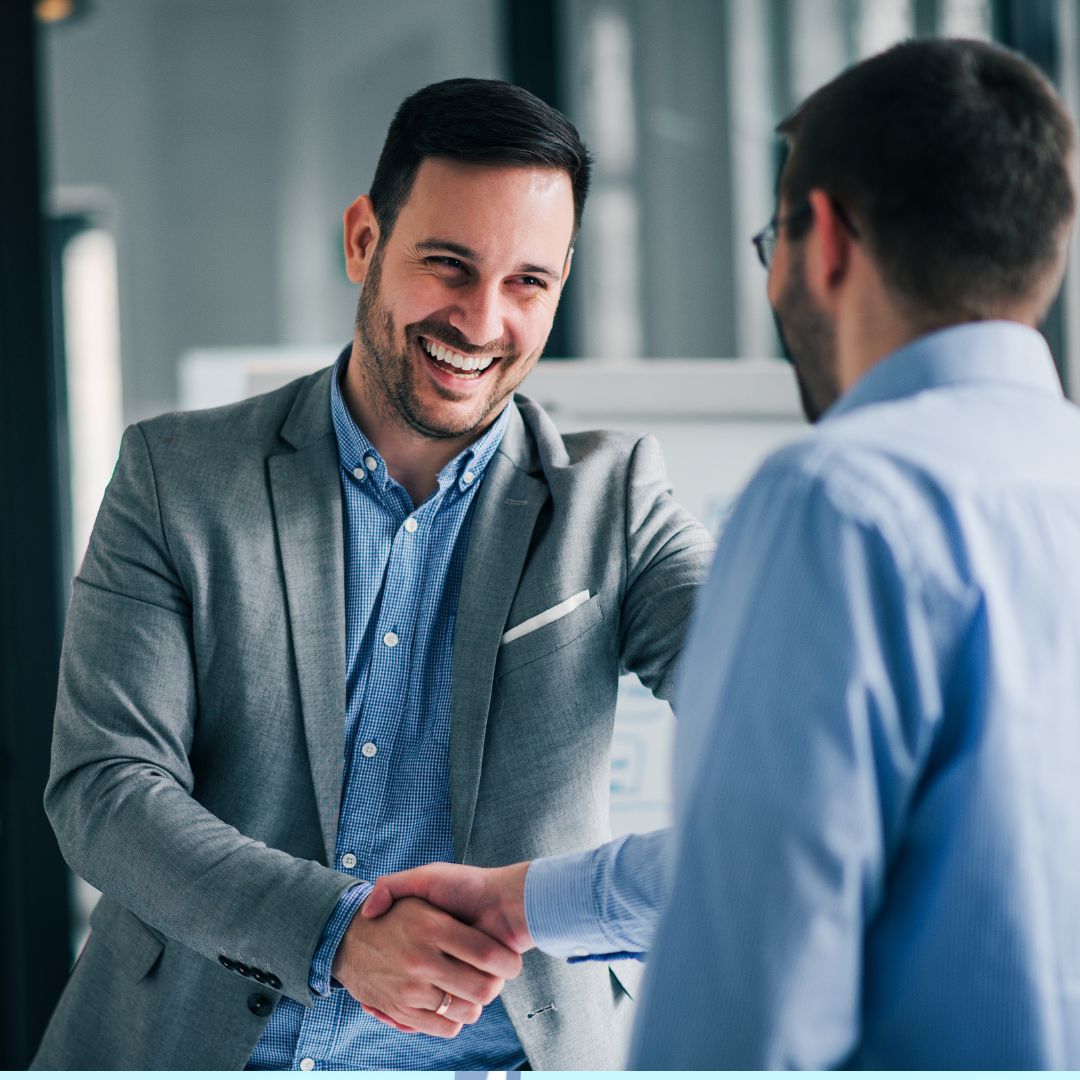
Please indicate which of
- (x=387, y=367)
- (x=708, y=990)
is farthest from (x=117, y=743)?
(x=708, y=990)

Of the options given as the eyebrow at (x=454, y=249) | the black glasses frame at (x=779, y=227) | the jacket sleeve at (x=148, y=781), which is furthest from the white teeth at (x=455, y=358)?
the black glasses frame at (x=779, y=227)

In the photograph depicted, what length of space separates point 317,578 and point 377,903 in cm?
38

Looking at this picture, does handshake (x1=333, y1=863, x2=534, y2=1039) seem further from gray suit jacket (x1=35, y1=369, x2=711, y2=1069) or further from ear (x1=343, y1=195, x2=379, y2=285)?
ear (x1=343, y1=195, x2=379, y2=285)

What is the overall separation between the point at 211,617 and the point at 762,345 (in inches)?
88.4

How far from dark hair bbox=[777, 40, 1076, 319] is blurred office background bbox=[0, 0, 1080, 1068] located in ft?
7.54

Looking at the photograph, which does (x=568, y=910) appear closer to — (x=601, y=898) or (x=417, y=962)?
(x=601, y=898)

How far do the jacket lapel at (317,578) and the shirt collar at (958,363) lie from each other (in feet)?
2.49

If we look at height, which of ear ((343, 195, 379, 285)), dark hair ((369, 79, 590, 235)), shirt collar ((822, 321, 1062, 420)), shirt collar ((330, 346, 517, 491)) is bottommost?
shirt collar ((330, 346, 517, 491))

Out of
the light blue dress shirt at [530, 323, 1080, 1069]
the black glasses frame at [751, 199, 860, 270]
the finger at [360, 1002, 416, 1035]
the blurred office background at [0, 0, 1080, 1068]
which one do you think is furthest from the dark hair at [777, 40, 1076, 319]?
the blurred office background at [0, 0, 1080, 1068]

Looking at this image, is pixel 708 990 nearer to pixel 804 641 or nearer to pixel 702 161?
pixel 804 641

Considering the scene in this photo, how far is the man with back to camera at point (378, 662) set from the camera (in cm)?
130

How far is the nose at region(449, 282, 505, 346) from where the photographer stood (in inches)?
58.6

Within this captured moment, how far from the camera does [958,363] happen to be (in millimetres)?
813

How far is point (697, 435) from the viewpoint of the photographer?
2.37 meters
